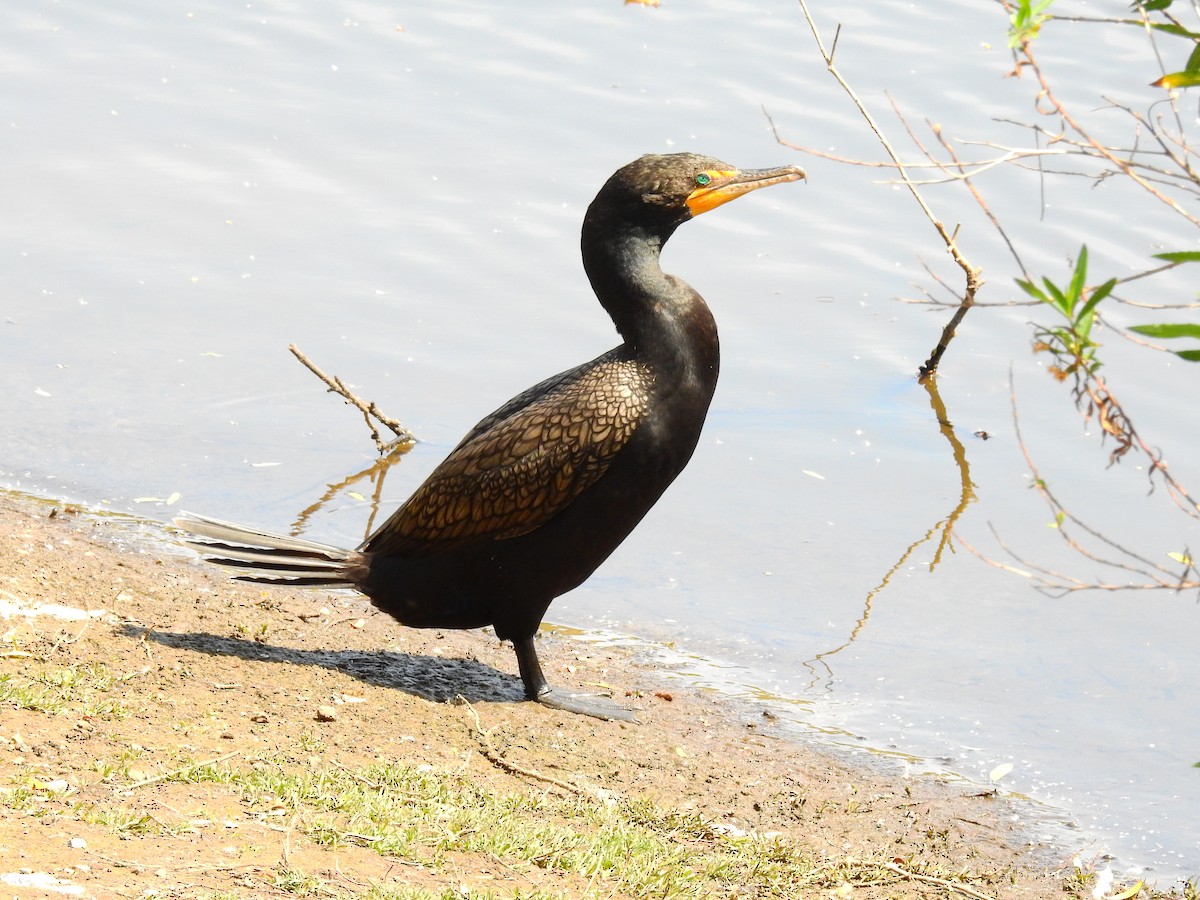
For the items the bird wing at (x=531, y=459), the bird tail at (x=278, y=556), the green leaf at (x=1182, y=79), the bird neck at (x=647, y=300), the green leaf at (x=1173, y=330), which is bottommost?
the bird tail at (x=278, y=556)

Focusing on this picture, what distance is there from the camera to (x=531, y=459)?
4.57m

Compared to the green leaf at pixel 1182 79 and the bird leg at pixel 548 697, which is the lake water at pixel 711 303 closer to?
the bird leg at pixel 548 697

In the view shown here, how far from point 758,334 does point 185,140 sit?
14.8ft

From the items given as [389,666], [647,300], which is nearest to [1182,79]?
[647,300]

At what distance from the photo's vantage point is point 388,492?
711cm

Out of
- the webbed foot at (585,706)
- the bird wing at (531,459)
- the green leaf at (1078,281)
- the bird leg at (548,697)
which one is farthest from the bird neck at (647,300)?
the green leaf at (1078,281)

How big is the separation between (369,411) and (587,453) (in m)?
2.81

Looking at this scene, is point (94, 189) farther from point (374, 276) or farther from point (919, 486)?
point (919, 486)

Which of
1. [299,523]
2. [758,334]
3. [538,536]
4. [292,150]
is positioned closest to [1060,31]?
[758,334]

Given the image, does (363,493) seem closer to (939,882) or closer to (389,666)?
(389,666)

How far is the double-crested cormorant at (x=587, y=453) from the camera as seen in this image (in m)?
4.53

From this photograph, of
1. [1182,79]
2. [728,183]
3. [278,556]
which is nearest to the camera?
[1182,79]

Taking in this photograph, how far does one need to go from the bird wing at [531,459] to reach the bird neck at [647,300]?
11 cm

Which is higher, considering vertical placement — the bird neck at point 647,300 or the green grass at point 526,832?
the bird neck at point 647,300
